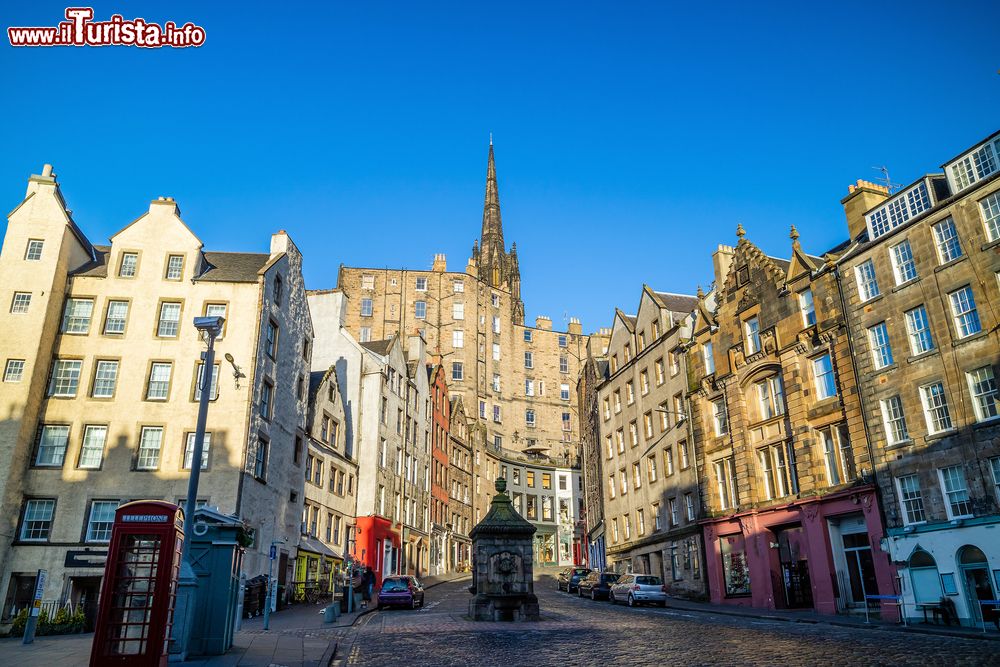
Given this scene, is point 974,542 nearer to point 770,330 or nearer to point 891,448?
point 891,448

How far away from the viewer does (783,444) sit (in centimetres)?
3281

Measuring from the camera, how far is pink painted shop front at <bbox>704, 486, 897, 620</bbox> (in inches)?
1079

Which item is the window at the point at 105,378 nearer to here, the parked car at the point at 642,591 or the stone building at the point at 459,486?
the parked car at the point at 642,591

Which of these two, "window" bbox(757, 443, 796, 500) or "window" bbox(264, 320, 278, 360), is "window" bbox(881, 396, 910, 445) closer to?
"window" bbox(757, 443, 796, 500)

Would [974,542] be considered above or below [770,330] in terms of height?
below

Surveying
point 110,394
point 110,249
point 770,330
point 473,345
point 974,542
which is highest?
point 473,345

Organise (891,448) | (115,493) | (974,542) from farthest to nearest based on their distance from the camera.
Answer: (115,493) < (891,448) < (974,542)

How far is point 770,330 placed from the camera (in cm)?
3384

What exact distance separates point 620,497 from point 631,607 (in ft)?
58.6

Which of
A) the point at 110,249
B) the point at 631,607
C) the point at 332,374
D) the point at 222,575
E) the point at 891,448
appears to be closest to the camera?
the point at 222,575

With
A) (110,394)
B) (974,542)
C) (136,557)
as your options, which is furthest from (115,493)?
(974,542)

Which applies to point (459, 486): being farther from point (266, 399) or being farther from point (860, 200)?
point (860, 200)

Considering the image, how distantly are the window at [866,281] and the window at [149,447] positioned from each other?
29.5m

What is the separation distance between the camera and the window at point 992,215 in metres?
24.1
